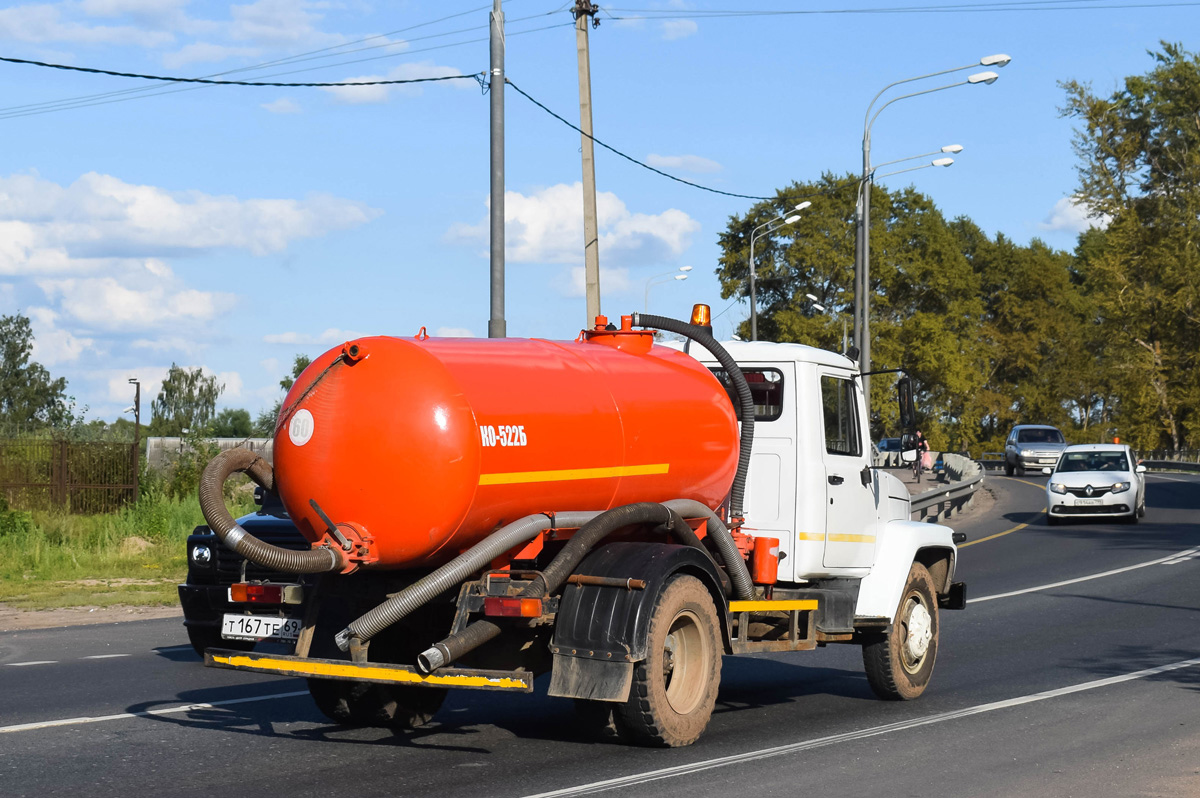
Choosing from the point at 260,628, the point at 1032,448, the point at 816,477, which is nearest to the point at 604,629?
the point at 260,628

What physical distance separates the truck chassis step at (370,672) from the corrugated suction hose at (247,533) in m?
0.50

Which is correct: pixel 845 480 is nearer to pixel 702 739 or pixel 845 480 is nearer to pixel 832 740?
pixel 832 740

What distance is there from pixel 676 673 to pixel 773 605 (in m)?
1.11

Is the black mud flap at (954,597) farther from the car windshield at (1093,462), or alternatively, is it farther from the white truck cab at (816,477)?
the car windshield at (1093,462)

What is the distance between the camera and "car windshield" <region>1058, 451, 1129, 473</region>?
3222 cm

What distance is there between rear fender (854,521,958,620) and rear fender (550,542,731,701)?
272 cm

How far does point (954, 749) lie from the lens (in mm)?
8273

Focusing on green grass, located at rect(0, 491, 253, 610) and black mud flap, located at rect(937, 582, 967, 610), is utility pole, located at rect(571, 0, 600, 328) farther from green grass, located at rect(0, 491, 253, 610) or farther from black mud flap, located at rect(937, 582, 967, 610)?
black mud flap, located at rect(937, 582, 967, 610)

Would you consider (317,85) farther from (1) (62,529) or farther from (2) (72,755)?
(2) (72,755)

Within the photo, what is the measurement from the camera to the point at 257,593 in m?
8.27

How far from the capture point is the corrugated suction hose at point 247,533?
744cm

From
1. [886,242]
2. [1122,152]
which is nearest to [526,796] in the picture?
[886,242]

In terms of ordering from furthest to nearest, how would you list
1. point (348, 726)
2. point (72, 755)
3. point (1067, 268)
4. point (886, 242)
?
point (1067, 268) → point (886, 242) → point (348, 726) → point (72, 755)

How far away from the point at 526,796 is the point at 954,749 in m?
2.71
